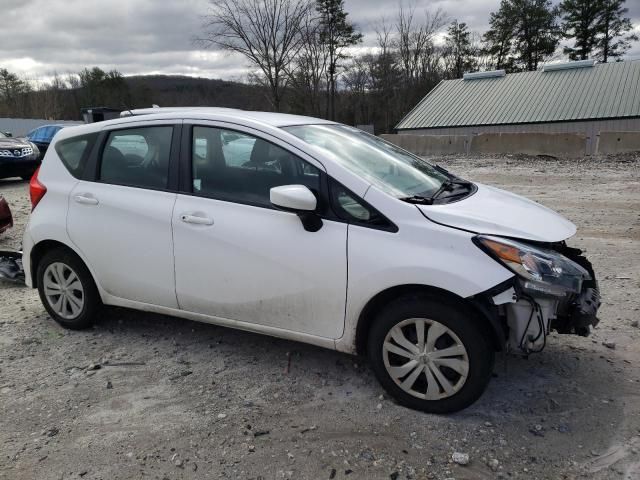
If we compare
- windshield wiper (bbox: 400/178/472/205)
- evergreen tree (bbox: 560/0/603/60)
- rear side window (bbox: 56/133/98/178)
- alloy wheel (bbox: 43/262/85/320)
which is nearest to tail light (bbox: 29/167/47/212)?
rear side window (bbox: 56/133/98/178)

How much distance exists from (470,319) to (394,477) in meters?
0.87

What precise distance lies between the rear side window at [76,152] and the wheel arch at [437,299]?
2.47 meters

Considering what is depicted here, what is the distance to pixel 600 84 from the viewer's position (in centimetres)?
3434

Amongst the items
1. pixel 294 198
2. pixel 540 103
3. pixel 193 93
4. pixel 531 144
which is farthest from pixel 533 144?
pixel 193 93

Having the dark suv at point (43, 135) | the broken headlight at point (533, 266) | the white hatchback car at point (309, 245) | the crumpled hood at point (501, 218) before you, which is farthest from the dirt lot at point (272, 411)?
the dark suv at point (43, 135)

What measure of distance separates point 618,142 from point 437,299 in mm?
14818

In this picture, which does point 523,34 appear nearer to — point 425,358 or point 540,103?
point 540,103

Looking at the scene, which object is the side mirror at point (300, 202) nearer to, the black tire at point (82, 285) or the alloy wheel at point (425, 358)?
the alloy wheel at point (425, 358)

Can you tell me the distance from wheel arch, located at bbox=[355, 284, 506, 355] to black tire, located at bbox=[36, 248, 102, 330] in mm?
2190

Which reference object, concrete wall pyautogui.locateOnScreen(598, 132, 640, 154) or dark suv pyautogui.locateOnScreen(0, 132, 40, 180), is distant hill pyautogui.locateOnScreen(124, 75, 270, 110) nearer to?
dark suv pyautogui.locateOnScreen(0, 132, 40, 180)

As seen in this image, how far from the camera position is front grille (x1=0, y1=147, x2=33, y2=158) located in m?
12.7

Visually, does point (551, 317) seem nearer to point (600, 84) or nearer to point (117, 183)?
point (117, 183)

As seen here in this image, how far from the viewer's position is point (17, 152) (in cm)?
1288

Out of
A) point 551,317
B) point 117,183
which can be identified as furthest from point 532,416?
point 117,183
